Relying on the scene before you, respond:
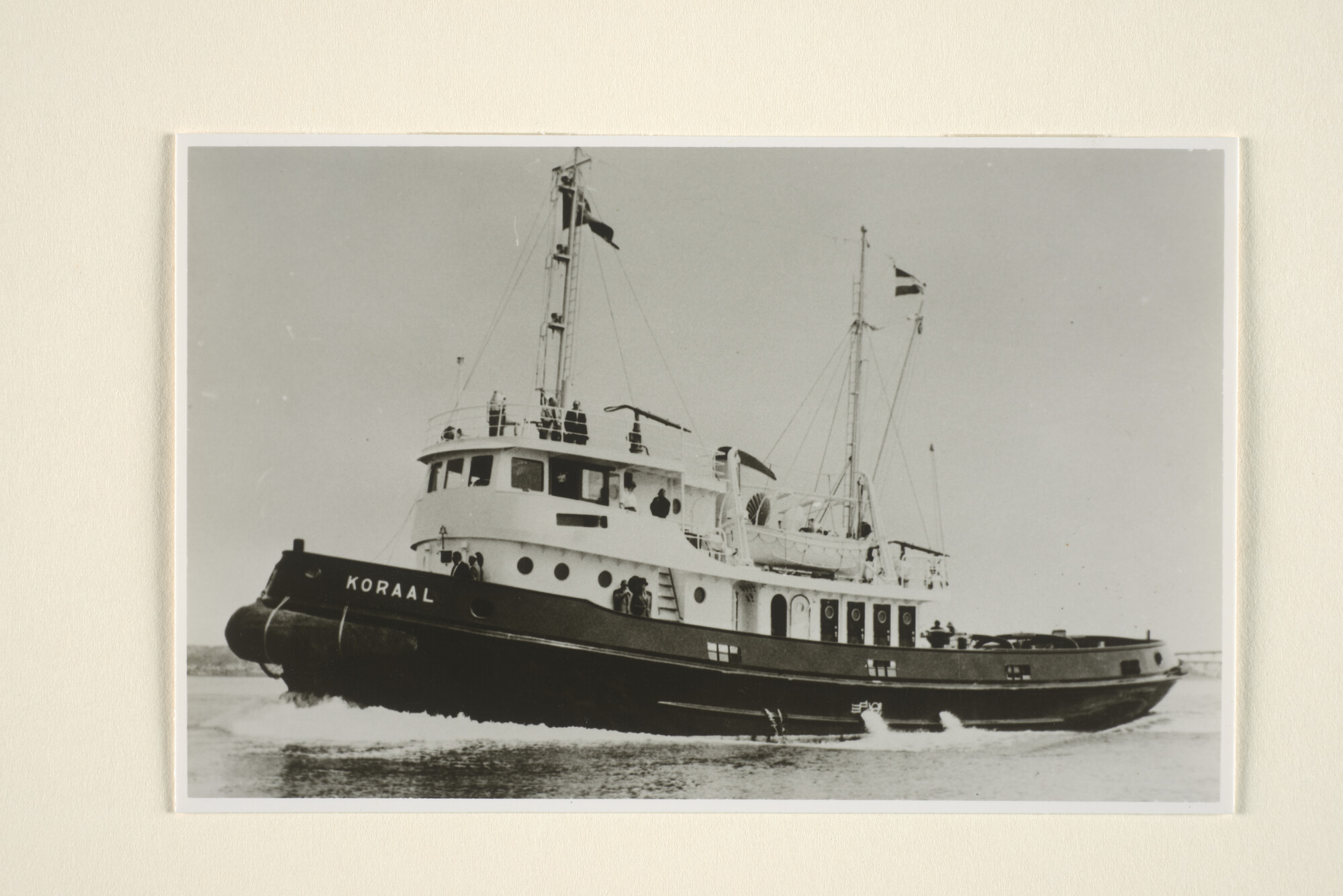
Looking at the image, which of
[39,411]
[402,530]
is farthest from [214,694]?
[39,411]

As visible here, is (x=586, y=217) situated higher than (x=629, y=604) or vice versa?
(x=586, y=217)

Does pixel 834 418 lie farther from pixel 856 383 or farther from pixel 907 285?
pixel 907 285

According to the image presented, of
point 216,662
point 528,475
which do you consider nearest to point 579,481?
point 528,475

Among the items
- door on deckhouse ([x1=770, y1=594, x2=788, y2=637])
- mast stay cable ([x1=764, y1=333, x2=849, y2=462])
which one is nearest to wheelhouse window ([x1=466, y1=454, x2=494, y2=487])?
mast stay cable ([x1=764, y1=333, x2=849, y2=462])

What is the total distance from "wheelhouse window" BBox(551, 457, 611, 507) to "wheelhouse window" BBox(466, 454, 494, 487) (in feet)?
0.67

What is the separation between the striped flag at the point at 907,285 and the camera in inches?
126

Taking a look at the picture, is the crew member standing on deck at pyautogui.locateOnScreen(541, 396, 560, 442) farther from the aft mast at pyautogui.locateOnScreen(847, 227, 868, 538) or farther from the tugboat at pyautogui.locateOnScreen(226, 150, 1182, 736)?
the aft mast at pyautogui.locateOnScreen(847, 227, 868, 538)

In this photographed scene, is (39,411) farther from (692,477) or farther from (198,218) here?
(692,477)

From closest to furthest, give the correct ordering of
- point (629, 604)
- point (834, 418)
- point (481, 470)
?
point (834, 418), point (481, 470), point (629, 604)

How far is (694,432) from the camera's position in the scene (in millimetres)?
3197

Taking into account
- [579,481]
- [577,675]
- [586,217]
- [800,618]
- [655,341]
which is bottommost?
[577,675]

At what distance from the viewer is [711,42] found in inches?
123

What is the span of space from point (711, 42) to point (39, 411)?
86.9 inches

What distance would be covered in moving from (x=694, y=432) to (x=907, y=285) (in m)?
0.77
